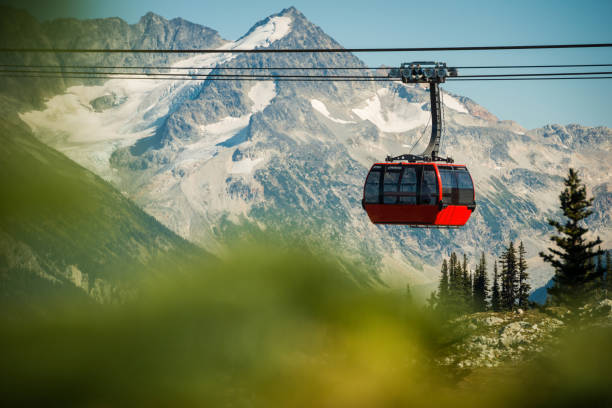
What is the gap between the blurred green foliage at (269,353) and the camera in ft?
302

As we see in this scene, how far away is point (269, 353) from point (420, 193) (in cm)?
10479

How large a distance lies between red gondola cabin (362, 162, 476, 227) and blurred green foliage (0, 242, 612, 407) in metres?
35.9

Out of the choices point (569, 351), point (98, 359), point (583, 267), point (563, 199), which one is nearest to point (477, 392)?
point (569, 351)

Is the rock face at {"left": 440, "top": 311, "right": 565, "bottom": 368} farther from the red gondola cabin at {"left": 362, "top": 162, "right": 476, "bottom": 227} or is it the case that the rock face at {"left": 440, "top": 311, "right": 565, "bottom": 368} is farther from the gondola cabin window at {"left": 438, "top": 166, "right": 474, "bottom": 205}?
the red gondola cabin at {"left": 362, "top": 162, "right": 476, "bottom": 227}

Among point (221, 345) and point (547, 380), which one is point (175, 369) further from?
point (547, 380)

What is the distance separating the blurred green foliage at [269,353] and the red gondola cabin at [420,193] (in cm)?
3590

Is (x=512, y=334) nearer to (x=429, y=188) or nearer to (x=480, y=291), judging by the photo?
(x=480, y=291)

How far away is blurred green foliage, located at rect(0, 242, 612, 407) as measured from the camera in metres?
92.0

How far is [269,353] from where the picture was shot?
457 feet

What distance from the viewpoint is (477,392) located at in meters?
118

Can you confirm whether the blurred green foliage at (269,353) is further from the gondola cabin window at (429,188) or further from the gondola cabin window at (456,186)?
the gondola cabin window at (456,186)

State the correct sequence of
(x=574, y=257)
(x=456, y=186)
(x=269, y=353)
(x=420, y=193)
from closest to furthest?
(x=420, y=193) < (x=456, y=186) < (x=574, y=257) < (x=269, y=353)

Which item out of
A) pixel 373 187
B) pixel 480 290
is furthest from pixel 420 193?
pixel 480 290

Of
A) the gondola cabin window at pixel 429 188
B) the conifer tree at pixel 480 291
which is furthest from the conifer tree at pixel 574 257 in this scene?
the conifer tree at pixel 480 291
